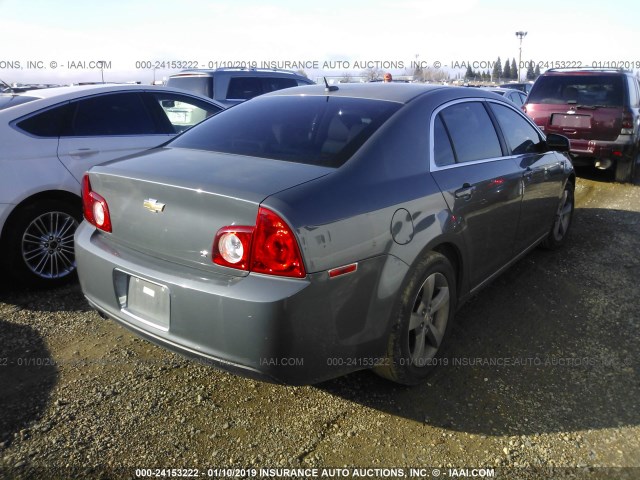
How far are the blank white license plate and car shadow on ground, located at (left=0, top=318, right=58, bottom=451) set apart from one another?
71cm

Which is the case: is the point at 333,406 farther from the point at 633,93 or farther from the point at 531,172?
the point at 633,93

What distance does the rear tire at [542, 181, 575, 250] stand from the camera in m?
5.11

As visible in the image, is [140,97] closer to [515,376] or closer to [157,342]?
[157,342]

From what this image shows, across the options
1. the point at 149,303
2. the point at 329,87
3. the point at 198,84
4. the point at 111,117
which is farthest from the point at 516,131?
the point at 198,84

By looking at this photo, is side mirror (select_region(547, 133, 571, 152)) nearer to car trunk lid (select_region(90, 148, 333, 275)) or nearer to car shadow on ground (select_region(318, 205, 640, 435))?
car shadow on ground (select_region(318, 205, 640, 435))

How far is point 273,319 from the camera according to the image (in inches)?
85.2

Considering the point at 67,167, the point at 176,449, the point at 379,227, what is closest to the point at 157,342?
the point at 176,449

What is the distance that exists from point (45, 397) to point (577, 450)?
2691 mm

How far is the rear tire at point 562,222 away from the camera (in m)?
5.11

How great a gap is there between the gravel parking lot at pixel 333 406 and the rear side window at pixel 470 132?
119cm

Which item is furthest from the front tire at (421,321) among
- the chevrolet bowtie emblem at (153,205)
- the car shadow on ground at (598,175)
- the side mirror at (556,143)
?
the car shadow on ground at (598,175)

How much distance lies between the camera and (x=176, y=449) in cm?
247

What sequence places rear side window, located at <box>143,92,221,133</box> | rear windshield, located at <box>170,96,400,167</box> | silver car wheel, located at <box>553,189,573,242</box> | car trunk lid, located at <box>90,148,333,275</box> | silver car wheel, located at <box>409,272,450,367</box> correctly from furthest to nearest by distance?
1. silver car wheel, located at <box>553,189,573,242</box>
2. rear side window, located at <box>143,92,221,133</box>
3. silver car wheel, located at <box>409,272,450,367</box>
4. rear windshield, located at <box>170,96,400,167</box>
5. car trunk lid, located at <box>90,148,333,275</box>

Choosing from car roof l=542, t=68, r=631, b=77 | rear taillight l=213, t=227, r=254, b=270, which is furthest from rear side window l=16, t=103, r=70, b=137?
car roof l=542, t=68, r=631, b=77
